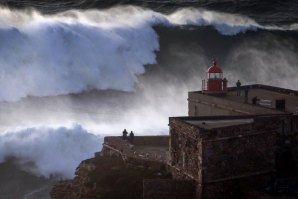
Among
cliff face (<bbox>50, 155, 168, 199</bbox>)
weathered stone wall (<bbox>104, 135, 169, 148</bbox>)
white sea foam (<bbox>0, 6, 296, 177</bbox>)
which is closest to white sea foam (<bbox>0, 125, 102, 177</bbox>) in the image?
white sea foam (<bbox>0, 6, 296, 177</bbox>)

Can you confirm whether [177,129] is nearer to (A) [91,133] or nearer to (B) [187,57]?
(A) [91,133]

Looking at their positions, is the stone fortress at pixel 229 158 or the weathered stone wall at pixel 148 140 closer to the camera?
the stone fortress at pixel 229 158

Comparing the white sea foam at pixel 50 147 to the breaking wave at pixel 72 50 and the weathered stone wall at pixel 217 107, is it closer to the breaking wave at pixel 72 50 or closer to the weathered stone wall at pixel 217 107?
the weathered stone wall at pixel 217 107

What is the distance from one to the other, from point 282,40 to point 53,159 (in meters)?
24.7

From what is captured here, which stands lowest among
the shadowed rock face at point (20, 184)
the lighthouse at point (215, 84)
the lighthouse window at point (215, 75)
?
the shadowed rock face at point (20, 184)

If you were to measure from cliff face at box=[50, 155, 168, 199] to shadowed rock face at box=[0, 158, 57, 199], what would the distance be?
172 centimetres

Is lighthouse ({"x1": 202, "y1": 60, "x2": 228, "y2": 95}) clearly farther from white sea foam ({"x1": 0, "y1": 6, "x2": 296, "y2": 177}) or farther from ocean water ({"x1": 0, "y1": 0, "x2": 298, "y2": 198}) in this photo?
white sea foam ({"x1": 0, "y1": 6, "x2": 296, "y2": 177})

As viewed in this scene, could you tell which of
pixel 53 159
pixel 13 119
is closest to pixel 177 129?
pixel 53 159

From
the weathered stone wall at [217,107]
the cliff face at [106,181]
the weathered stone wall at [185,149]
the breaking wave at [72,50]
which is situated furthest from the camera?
the breaking wave at [72,50]

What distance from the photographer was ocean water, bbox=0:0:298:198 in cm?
2723

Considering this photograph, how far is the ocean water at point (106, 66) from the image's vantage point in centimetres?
2723

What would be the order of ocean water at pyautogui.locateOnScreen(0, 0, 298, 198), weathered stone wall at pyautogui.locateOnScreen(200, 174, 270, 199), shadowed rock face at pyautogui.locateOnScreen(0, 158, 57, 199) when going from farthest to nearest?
ocean water at pyautogui.locateOnScreen(0, 0, 298, 198)
shadowed rock face at pyautogui.locateOnScreen(0, 158, 57, 199)
weathered stone wall at pyautogui.locateOnScreen(200, 174, 270, 199)

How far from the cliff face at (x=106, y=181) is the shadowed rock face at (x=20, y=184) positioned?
1719mm

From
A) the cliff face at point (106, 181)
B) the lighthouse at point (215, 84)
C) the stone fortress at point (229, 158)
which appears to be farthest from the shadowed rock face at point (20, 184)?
the lighthouse at point (215, 84)
